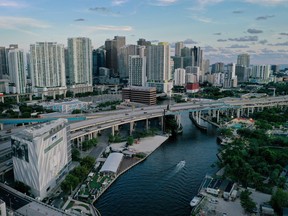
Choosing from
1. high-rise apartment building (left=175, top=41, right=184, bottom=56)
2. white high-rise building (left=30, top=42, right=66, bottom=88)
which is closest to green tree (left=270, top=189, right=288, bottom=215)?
white high-rise building (left=30, top=42, right=66, bottom=88)

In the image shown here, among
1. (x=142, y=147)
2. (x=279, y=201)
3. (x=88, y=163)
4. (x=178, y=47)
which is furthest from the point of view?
(x=178, y=47)

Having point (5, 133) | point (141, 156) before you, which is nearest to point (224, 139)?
point (141, 156)

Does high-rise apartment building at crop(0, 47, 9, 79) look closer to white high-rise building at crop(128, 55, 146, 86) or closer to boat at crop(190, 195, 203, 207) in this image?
white high-rise building at crop(128, 55, 146, 86)

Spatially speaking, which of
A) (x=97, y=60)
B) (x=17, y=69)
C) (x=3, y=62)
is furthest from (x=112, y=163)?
(x=97, y=60)

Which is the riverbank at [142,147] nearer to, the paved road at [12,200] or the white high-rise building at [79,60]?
the paved road at [12,200]

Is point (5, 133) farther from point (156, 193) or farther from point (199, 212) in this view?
point (199, 212)

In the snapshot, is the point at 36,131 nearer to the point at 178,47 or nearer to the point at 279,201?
the point at 279,201
